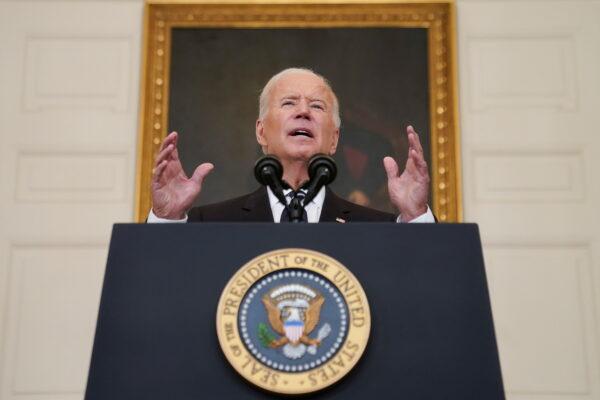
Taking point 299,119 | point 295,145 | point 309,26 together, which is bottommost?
point 295,145

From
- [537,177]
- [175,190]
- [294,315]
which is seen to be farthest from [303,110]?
[537,177]

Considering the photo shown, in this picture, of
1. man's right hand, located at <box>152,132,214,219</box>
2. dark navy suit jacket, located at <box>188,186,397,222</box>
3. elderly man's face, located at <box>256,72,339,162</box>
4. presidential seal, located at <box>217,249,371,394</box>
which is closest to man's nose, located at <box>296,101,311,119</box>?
elderly man's face, located at <box>256,72,339,162</box>

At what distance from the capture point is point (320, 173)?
76.1 inches

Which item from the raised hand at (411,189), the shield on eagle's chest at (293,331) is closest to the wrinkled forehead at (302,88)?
the raised hand at (411,189)

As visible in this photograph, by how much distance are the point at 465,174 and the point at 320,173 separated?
9.17ft

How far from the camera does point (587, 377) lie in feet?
14.1

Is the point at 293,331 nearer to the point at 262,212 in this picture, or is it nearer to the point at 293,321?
the point at 293,321

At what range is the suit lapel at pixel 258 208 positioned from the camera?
9.55 feet

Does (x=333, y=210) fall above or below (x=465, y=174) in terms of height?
below

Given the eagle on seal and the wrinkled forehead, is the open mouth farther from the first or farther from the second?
the eagle on seal

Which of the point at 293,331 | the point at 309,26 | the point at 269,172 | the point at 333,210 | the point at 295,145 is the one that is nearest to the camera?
the point at 293,331

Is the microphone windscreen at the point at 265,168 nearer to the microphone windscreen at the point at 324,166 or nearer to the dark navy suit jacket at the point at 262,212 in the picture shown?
the microphone windscreen at the point at 324,166

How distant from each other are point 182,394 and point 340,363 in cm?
30

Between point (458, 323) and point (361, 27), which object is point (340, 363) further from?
point (361, 27)
